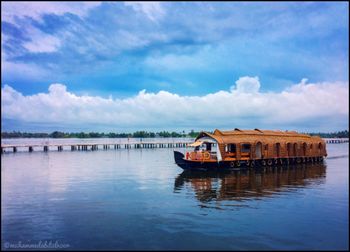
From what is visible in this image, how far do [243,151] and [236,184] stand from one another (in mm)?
10517

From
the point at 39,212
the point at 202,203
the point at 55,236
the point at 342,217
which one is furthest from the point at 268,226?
the point at 39,212

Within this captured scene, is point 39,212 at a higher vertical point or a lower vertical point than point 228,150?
lower

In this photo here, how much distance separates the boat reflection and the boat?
1.14 m

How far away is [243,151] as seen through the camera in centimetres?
3556

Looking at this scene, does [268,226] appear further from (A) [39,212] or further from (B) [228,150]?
(B) [228,150]

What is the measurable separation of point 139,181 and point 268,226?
14.9 metres

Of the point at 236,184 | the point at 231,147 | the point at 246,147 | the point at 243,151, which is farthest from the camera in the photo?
the point at 246,147

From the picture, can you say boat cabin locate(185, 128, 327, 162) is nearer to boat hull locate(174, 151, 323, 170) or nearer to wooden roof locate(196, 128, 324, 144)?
wooden roof locate(196, 128, 324, 144)

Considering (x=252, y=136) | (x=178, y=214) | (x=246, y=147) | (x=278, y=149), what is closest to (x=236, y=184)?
(x=178, y=214)

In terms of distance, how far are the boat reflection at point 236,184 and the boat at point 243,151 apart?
1139 millimetres

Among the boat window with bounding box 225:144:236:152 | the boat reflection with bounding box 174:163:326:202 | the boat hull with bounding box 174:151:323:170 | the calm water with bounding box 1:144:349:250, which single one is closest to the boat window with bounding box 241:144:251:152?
the boat window with bounding box 225:144:236:152

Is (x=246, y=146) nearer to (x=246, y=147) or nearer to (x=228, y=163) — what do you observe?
(x=246, y=147)

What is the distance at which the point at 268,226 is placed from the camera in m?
14.0

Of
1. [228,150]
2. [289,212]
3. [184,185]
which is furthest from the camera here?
[228,150]
